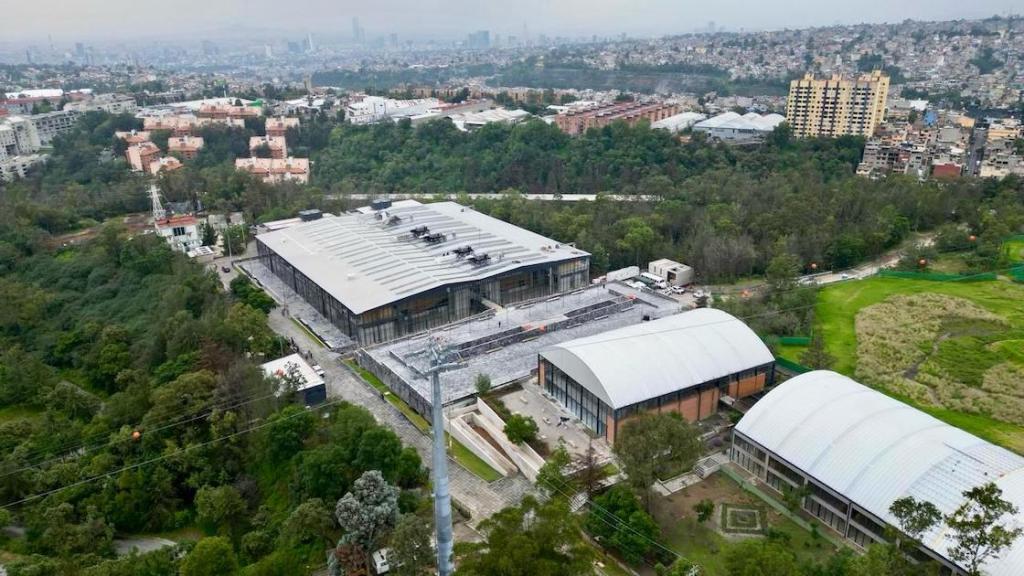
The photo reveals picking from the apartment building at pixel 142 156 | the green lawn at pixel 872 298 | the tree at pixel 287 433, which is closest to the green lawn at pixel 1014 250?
the green lawn at pixel 872 298

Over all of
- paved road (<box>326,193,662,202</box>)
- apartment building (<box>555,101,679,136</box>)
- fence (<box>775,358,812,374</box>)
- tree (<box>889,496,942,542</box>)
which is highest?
apartment building (<box>555,101,679,136</box>)

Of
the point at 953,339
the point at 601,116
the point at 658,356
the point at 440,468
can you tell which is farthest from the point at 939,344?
the point at 601,116

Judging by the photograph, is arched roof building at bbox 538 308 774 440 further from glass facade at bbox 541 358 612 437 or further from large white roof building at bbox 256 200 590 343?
large white roof building at bbox 256 200 590 343

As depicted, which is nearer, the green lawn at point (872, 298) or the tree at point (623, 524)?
the tree at point (623, 524)

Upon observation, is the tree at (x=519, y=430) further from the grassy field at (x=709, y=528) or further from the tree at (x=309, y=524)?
the tree at (x=309, y=524)

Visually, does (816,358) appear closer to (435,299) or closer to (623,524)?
(623,524)

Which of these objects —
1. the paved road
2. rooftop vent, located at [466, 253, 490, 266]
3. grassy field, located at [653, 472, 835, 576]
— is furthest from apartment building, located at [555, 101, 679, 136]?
grassy field, located at [653, 472, 835, 576]
